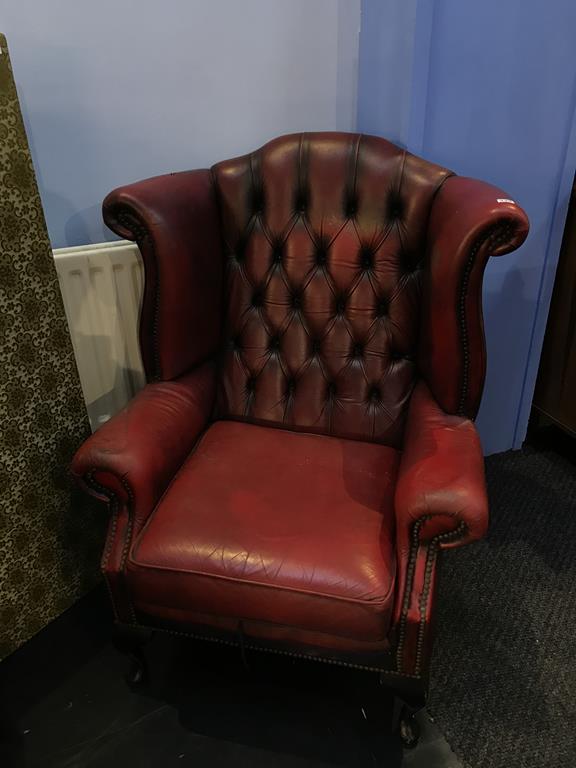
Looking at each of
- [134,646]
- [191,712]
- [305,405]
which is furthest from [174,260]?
[191,712]

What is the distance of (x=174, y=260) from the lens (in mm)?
1354

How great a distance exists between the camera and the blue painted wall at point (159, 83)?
143 centimetres

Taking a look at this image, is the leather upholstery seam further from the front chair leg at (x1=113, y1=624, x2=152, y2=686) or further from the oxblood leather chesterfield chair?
the front chair leg at (x1=113, y1=624, x2=152, y2=686)

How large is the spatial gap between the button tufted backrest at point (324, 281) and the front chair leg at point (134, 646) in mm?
548

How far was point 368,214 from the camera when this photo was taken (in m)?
1.43

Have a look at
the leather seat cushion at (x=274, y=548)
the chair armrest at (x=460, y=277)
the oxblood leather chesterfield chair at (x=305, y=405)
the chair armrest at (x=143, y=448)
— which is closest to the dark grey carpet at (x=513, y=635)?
the oxblood leather chesterfield chair at (x=305, y=405)

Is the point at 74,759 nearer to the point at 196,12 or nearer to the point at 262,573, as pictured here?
the point at 262,573

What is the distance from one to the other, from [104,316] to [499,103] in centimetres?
115

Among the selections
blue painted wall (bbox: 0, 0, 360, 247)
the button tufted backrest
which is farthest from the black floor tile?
blue painted wall (bbox: 0, 0, 360, 247)

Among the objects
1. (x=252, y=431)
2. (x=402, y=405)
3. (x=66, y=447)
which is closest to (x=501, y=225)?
(x=402, y=405)

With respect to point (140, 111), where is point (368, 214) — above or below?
below

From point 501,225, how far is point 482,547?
0.97 meters

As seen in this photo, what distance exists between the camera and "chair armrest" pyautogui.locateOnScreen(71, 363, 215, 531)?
118 cm

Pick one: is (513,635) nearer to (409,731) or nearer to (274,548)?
(409,731)
